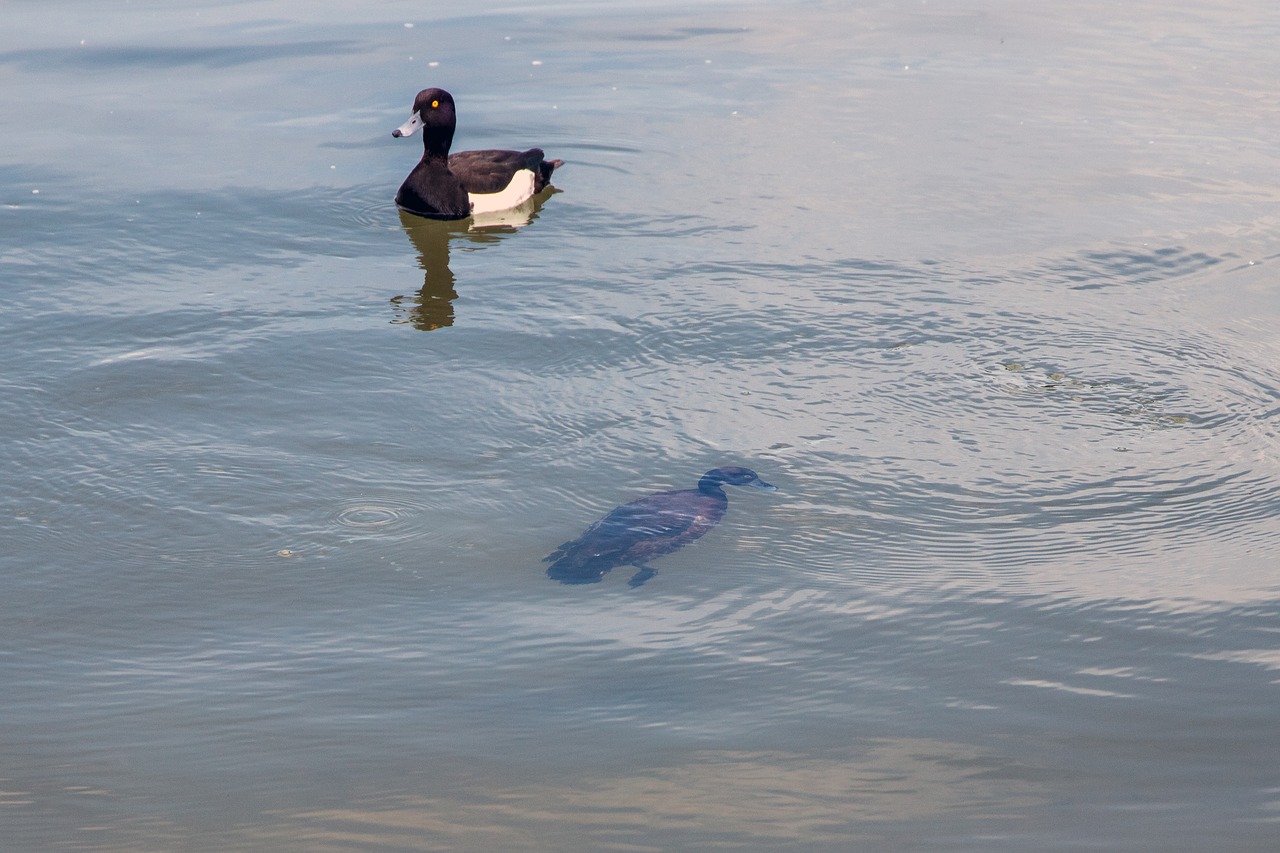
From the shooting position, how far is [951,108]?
11.3 metres

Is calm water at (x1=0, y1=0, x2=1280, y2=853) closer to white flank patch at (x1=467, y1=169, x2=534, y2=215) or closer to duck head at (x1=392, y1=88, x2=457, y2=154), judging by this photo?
white flank patch at (x1=467, y1=169, x2=534, y2=215)

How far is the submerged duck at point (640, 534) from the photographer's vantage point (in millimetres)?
4695

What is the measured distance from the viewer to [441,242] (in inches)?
351

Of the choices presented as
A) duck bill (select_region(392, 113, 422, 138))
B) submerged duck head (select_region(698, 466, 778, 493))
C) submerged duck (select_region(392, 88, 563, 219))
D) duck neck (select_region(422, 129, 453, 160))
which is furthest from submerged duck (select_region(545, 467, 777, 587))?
duck bill (select_region(392, 113, 422, 138))

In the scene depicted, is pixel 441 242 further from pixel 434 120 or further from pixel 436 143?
pixel 434 120

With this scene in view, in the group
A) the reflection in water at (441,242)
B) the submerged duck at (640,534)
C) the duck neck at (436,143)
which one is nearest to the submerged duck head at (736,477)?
the submerged duck at (640,534)

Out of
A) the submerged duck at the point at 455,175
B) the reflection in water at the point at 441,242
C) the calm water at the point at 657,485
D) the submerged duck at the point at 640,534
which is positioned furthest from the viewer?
the submerged duck at the point at 455,175

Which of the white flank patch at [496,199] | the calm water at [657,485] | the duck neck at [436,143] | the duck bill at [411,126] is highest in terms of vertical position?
the duck bill at [411,126]

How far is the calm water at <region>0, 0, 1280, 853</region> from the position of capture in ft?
12.1

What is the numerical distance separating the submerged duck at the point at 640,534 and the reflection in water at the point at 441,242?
2.58 metres

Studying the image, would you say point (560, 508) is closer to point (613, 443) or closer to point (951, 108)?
point (613, 443)

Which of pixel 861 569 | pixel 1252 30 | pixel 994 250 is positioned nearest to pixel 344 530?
pixel 861 569

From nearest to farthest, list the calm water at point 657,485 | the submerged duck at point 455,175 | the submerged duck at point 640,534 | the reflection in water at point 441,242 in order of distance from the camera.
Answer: the calm water at point 657,485 → the submerged duck at point 640,534 → the reflection in water at point 441,242 → the submerged duck at point 455,175

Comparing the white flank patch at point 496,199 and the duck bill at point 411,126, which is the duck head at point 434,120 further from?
the white flank patch at point 496,199
